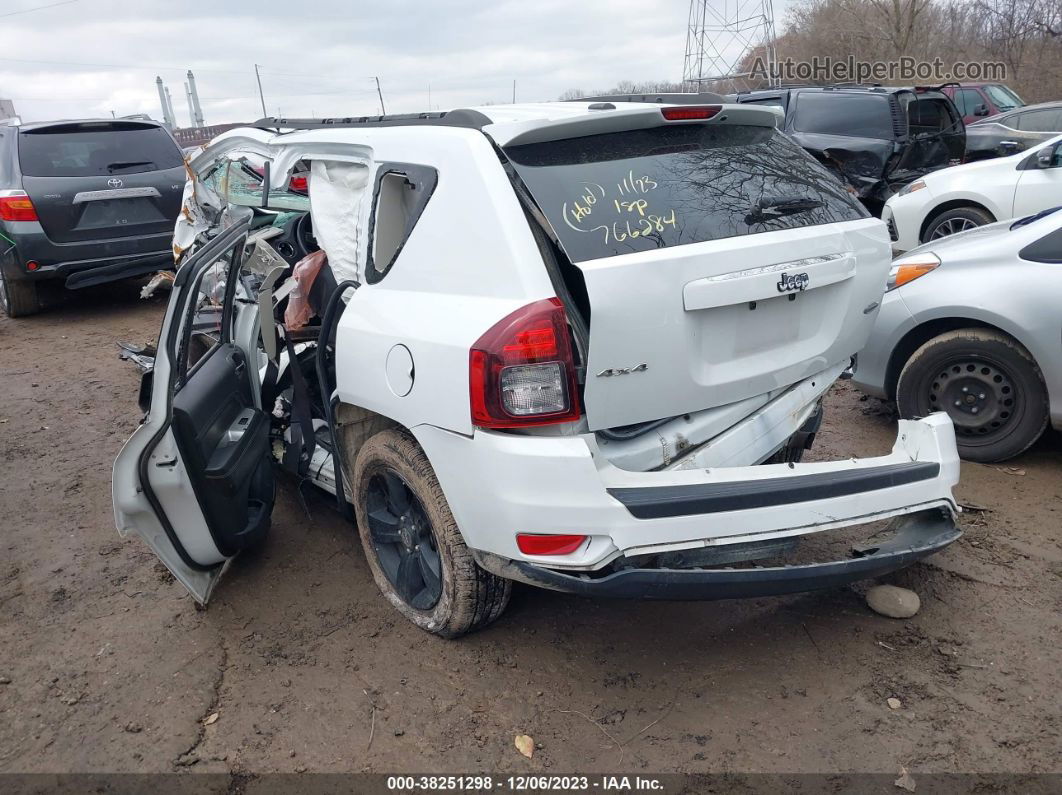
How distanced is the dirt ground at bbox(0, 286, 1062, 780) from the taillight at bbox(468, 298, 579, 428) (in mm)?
A: 1022

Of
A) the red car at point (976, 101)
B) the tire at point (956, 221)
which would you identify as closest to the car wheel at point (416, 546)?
the tire at point (956, 221)

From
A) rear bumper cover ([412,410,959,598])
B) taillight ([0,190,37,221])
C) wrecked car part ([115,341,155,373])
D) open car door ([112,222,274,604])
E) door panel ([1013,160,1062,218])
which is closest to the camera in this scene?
rear bumper cover ([412,410,959,598])

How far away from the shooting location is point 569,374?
2.49 m

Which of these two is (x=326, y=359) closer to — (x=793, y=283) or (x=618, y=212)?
(x=618, y=212)

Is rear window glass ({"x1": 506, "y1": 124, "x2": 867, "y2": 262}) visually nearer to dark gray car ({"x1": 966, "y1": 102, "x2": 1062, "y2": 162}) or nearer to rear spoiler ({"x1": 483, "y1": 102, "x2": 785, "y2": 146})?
rear spoiler ({"x1": 483, "y1": 102, "x2": 785, "y2": 146})

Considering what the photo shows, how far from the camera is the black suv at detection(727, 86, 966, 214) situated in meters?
9.71

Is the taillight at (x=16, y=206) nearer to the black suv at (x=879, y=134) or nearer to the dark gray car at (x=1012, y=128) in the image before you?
the black suv at (x=879, y=134)

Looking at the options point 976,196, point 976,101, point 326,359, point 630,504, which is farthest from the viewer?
point 976,101

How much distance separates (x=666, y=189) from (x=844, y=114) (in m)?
8.50

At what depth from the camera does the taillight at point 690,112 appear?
9.62 feet

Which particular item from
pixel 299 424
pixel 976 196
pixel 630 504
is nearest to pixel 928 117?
pixel 976 196

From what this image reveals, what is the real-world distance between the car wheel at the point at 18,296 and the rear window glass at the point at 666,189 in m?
7.76

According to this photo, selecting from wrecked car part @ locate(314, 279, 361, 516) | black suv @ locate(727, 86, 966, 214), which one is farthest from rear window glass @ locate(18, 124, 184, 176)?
black suv @ locate(727, 86, 966, 214)

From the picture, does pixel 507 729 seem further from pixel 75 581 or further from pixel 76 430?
pixel 76 430
